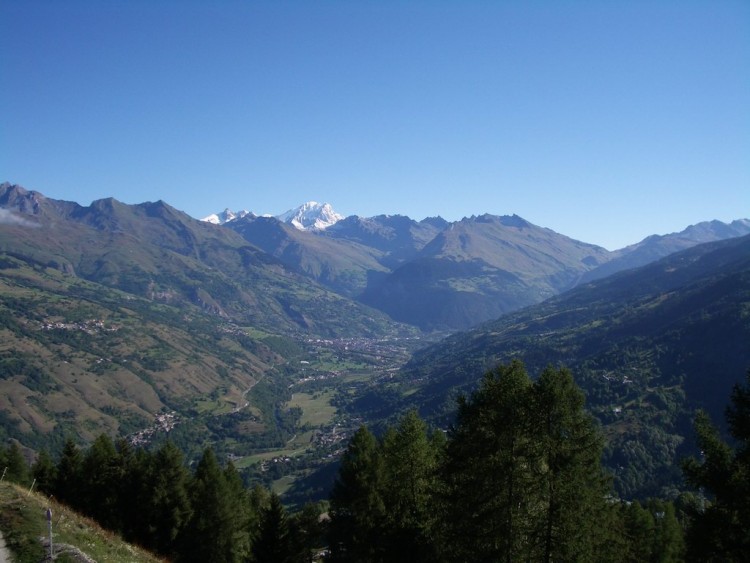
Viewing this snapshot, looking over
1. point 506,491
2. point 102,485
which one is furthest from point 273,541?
point 506,491

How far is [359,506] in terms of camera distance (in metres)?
32.2

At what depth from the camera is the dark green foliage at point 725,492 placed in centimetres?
1823

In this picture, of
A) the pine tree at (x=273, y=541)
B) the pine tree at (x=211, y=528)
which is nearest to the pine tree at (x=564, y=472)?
the pine tree at (x=273, y=541)

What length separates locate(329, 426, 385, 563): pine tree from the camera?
31.3m

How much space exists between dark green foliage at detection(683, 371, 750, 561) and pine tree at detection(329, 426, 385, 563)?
1756 centimetres

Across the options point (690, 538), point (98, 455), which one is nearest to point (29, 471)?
point (98, 455)

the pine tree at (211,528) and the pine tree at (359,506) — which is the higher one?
the pine tree at (359,506)

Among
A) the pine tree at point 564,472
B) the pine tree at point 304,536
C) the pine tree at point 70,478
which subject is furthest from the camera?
the pine tree at point 70,478

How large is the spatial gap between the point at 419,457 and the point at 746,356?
214 meters

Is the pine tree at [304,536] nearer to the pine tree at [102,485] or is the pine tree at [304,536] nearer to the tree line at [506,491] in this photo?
the tree line at [506,491]

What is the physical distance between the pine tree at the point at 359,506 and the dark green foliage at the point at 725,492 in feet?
57.6

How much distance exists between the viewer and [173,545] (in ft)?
143

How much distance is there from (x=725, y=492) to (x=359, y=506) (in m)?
20.7

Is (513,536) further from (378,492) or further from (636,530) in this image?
(636,530)
